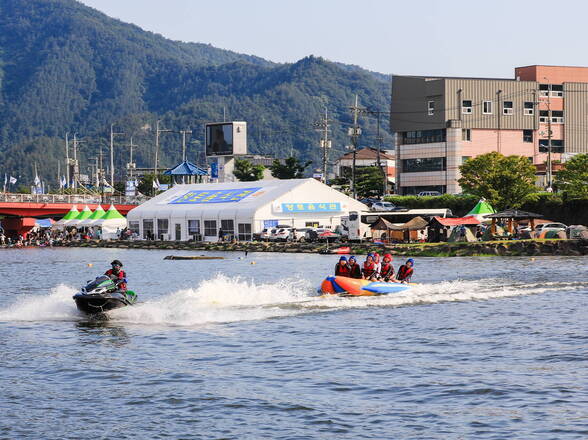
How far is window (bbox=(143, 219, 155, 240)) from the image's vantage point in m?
117

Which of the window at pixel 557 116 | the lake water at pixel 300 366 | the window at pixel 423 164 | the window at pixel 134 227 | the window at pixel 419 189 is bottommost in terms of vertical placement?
the lake water at pixel 300 366

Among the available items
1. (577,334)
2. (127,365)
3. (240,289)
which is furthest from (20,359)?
(577,334)

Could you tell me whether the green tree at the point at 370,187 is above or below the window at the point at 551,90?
below

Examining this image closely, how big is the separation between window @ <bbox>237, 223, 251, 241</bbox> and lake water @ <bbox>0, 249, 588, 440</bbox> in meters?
59.2

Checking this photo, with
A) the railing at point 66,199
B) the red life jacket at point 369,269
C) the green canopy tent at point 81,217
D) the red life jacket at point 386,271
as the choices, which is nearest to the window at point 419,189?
the railing at point 66,199

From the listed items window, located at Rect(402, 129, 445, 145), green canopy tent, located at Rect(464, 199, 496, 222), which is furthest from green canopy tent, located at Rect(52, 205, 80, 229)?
green canopy tent, located at Rect(464, 199, 496, 222)

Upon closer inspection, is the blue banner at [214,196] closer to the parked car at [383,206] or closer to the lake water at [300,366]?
the parked car at [383,206]

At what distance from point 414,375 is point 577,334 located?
28.7 feet

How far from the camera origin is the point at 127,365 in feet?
82.4

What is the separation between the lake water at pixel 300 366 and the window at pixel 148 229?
74767mm

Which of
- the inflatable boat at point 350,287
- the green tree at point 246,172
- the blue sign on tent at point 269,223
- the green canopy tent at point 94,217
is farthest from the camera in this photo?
the green tree at point 246,172

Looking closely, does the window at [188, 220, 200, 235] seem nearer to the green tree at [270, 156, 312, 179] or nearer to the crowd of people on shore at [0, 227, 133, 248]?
the crowd of people on shore at [0, 227, 133, 248]

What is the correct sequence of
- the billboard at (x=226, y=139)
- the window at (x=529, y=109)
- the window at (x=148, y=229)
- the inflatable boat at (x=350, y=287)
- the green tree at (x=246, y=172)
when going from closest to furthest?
the inflatable boat at (x=350, y=287) → the window at (x=148, y=229) → the window at (x=529, y=109) → the billboard at (x=226, y=139) → the green tree at (x=246, y=172)

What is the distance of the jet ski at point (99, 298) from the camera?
1291 inches
